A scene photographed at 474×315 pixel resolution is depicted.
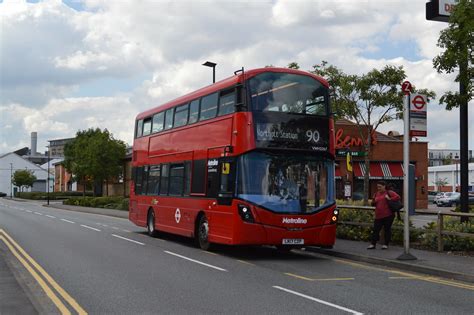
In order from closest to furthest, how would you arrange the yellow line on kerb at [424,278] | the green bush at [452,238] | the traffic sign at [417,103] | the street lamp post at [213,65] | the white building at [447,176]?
the yellow line on kerb at [424,278] → the traffic sign at [417,103] → the green bush at [452,238] → the street lamp post at [213,65] → the white building at [447,176]

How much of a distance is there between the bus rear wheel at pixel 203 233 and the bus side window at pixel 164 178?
9.58ft

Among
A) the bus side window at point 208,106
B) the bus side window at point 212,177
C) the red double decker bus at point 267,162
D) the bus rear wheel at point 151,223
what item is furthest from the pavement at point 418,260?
the bus rear wheel at point 151,223

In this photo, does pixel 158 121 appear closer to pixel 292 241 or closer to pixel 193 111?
pixel 193 111

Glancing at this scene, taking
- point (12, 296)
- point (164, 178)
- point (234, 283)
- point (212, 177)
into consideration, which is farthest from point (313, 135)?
point (12, 296)

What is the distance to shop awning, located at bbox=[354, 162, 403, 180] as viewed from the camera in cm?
4622

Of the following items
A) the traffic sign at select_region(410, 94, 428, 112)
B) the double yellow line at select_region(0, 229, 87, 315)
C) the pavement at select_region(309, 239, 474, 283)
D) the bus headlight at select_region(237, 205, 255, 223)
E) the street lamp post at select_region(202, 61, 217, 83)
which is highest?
the street lamp post at select_region(202, 61, 217, 83)

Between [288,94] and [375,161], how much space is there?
116 feet

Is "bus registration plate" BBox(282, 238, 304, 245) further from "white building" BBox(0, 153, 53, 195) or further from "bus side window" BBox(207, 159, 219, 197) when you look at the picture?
"white building" BBox(0, 153, 53, 195)

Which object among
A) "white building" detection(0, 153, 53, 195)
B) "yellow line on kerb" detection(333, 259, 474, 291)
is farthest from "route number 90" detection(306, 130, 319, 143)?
"white building" detection(0, 153, 53, 195)

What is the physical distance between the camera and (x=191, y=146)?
15.9 m

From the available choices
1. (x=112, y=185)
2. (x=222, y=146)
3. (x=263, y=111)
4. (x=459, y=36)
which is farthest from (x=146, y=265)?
(x=112, y=185)

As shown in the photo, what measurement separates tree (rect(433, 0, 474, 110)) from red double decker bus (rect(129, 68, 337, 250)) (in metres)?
2.91

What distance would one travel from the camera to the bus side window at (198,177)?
14930 millimetres

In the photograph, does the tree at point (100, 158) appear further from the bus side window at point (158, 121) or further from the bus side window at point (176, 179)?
the bus side window at point (176, 179)
